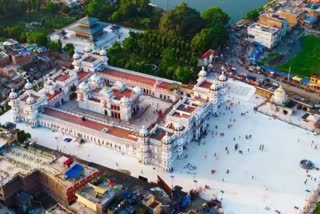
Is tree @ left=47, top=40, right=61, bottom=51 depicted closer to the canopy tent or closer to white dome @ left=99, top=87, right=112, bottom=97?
white dome @ left=99, top=87, right=112, bottom=97

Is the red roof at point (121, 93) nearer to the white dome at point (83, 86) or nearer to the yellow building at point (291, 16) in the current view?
the white dome at point (83, 86)

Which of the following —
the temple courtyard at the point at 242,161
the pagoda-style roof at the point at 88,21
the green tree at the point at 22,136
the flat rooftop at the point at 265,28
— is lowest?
the temple courtyard at the point at 242,161

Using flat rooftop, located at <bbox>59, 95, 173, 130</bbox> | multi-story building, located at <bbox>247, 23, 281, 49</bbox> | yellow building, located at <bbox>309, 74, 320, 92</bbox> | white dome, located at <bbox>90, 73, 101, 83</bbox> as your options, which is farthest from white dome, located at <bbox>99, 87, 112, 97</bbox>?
multi-story building, located at <bbox>247, 23, 281, 49</bbox>

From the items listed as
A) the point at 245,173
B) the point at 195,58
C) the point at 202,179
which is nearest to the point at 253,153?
the point at 245,173

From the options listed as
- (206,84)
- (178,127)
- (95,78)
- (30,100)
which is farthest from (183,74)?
(30,100)

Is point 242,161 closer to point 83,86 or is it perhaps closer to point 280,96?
point 280,96

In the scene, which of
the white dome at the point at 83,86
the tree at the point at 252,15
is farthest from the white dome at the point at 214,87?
the tree at the point at 252,15

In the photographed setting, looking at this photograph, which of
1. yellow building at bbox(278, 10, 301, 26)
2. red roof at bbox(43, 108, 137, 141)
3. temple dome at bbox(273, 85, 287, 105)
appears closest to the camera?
red roof at bbox(43, 108, 137, 141)
